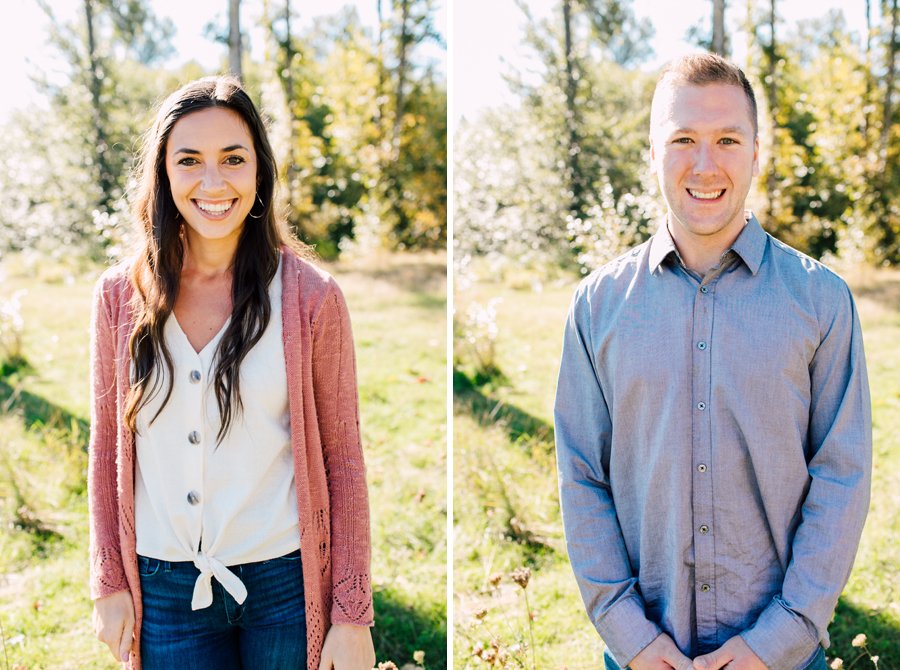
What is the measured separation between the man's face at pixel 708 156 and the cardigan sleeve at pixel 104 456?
142 cm

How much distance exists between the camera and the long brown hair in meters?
2.05

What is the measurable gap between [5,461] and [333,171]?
7698 millimetres

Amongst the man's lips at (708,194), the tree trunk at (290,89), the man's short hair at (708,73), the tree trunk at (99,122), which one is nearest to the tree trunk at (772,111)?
the tree trunk at (290,89)

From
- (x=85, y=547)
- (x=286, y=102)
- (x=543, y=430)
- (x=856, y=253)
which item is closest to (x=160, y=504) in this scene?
(x=85, y=547)

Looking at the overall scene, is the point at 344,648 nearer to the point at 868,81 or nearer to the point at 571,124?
the point at 571,124

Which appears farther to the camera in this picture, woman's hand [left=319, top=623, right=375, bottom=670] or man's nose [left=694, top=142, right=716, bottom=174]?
woman's hand [left=319, top=623, right=375, bottom=670]

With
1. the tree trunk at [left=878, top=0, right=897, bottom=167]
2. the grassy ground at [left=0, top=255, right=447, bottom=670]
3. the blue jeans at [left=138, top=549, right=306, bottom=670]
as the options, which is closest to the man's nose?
the blue jeans at [left=138, top=549, right=306, bottom=670]

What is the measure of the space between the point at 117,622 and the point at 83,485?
2.93m

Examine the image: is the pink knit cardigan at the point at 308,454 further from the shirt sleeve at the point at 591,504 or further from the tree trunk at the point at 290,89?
the tree trunk at the point at 290,89

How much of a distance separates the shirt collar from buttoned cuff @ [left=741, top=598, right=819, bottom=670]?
2.44 ft

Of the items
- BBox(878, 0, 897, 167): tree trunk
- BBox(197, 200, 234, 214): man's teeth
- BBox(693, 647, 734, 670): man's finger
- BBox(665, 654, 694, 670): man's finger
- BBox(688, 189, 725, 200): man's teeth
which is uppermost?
BBox(878, 0, 897, 167): tree trunk

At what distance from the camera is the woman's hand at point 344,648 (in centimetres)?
210

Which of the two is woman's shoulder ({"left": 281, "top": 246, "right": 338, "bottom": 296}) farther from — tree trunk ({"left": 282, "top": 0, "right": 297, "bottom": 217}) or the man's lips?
tree trunk ({"left": 282, "top": 0, "right": 297, "bottom": 217})

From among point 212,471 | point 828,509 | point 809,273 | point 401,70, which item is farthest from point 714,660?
point 401,70
